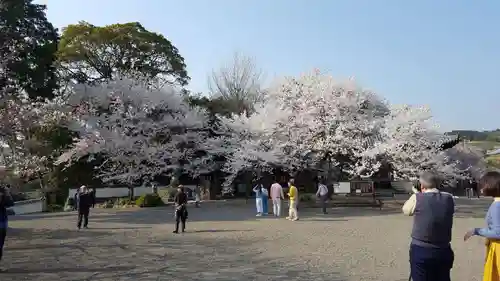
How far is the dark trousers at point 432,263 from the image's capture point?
12.4 feet

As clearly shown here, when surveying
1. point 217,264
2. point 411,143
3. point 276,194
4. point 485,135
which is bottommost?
point 217,264

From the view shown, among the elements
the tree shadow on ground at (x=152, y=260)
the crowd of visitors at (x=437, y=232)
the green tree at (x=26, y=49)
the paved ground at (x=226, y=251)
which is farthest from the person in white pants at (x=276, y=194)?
the crowd of visitors at (x=437, y=232)

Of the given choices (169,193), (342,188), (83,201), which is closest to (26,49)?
(83,201)

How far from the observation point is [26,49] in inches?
675

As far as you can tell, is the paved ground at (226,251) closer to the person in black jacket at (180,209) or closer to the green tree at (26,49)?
the person in black jacket at (180,209)

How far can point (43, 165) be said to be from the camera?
28.4 m

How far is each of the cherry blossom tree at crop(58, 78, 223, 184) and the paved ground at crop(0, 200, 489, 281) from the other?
392 inches

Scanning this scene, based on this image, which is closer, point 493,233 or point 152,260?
point 493,233

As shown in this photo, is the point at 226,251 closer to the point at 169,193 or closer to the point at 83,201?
the point at 83,201

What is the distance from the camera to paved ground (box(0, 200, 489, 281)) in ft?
24.2

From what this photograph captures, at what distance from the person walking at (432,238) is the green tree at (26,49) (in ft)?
54.3

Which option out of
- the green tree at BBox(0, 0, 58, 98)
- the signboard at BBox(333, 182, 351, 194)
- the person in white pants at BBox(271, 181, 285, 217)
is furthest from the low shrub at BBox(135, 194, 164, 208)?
the signboard at BBox(333, 182, 351, 194)

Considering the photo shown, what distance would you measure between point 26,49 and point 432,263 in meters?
17.5

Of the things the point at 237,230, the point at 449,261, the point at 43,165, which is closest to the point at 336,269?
the point at 449,261
